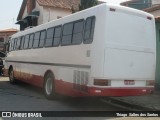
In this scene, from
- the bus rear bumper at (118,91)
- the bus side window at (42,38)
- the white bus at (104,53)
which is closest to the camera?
the bus rear bumper at (118,91)

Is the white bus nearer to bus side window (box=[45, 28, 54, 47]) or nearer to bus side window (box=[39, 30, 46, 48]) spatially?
bus side window (box=[45, 28, 54, 47])

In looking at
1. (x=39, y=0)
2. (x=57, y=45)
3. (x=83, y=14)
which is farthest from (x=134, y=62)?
(x=39, y=0)

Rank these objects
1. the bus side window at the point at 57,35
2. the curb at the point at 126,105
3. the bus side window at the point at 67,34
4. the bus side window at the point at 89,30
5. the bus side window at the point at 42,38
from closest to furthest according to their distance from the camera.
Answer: the bus side window at the point at 89,30, the curb at the point at 126,105, the bus side window at the point at 67,34, the bus side window at the point at 57,35, the bus side window at the point at 42,38

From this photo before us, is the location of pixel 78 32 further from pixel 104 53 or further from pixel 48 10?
pixel 48 10

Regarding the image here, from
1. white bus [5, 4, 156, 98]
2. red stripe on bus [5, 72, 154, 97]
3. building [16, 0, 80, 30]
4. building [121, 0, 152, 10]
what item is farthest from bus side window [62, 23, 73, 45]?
building [16, 0, 80, 30]

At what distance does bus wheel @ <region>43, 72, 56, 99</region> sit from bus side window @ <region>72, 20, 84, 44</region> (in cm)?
236

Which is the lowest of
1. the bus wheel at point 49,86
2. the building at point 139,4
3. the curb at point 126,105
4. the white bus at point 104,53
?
the curb at point 126,105

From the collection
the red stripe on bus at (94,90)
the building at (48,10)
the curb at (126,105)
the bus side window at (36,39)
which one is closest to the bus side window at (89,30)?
the red stripe on bus at (94,90)

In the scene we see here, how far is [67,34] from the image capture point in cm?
1208

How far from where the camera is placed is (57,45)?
1282 cm

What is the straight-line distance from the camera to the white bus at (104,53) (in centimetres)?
994

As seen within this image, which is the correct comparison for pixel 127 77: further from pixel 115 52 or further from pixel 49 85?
pixel 49 85

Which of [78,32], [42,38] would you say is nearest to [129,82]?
[78,32]

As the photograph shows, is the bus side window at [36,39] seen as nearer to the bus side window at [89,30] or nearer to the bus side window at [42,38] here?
the bus side window at [42,38]
